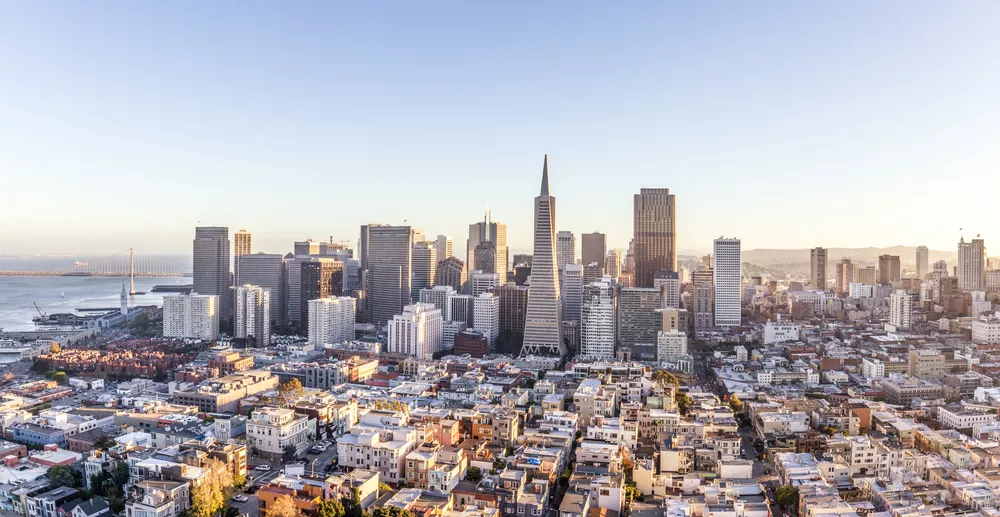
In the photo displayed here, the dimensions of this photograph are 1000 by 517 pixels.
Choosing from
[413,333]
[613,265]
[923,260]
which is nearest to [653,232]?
[613,265]

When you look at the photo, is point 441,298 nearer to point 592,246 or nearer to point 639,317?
point 639,317

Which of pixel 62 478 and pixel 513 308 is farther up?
pixel 513 308

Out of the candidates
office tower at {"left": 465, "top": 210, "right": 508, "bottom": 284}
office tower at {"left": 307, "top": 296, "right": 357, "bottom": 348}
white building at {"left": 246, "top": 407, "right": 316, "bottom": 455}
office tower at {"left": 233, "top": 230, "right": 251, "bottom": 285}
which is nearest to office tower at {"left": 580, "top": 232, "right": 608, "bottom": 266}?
office tower at {"left": 465, "top": 210, "right": 508, "bottom": 284}

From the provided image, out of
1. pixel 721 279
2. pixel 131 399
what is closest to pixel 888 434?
pixel 131 399

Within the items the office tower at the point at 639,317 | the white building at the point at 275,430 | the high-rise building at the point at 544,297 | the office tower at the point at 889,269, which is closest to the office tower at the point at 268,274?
the high-rise building at the point at 544,297

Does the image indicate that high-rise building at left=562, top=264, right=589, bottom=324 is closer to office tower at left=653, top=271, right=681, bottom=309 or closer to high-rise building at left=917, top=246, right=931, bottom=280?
office tower at left=653, top=271, right=681, bottom=309

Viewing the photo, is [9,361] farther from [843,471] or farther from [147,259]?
[147,259]
